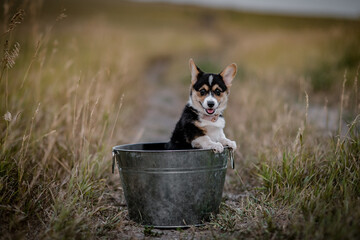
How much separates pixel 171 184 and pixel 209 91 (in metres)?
1.08

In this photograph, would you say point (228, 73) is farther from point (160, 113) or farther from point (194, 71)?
point (160, 113)

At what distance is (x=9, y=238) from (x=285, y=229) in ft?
6.73

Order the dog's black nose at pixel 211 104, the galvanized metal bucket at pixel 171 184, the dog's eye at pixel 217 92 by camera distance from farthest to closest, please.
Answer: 1. the dog's eye at pixel 217 92
2. the dog's black nose at pixel 211 104
3. the galvanized metal bucket at pixel 171 184

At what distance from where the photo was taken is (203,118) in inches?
139

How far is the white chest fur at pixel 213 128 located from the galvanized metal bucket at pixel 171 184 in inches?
11.4

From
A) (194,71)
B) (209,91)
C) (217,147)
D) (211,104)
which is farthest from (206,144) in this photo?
(194,71)

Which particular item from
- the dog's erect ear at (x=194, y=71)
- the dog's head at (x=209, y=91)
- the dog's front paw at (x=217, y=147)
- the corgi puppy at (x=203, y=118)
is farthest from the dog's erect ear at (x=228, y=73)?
the dog's front paw at (x=217, y=147)

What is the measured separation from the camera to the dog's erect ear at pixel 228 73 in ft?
12.8

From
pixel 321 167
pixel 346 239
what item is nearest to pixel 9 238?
pixel 346 239

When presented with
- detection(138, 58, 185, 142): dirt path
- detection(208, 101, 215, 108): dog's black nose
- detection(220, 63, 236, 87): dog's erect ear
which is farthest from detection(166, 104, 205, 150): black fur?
detection(138, 58, 185, 142): dirt path

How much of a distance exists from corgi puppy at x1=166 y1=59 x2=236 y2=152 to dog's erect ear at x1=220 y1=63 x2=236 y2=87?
0.12 meters

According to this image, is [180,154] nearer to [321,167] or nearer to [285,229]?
[285,229]

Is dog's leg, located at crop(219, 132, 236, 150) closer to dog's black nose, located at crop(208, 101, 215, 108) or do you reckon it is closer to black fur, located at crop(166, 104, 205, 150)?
black fur, located at crop(166, 104, 205, 150)

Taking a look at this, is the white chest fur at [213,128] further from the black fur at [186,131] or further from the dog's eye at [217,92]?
the dog's eye at [217,92]
